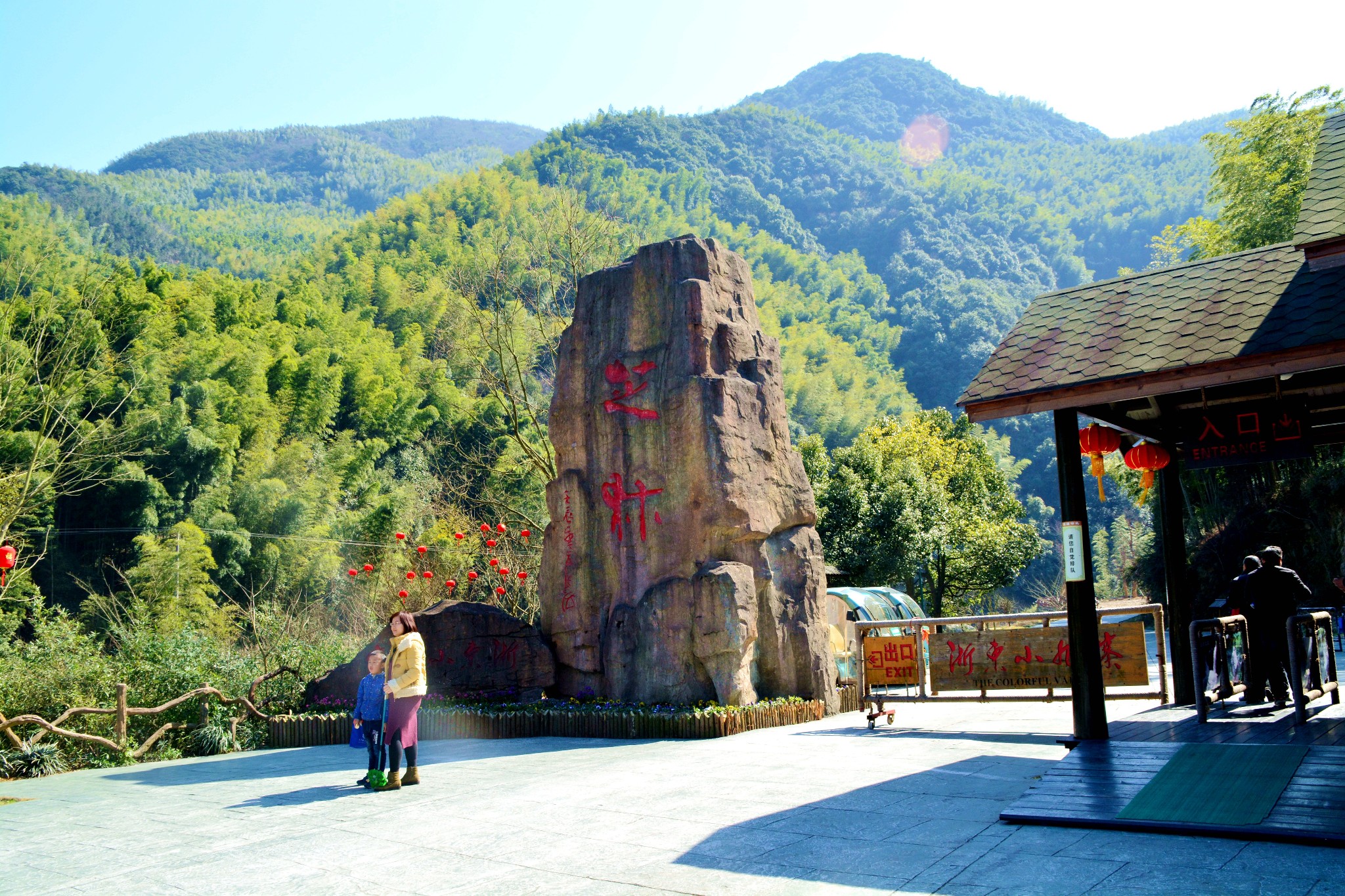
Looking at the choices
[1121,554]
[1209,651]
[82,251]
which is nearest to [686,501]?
[1209,651]

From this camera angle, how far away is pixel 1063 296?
8.03 metres

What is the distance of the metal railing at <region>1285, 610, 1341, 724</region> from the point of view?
20.9 feet

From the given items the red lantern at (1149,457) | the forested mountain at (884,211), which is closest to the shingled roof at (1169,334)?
the red lantern at (1149,457)

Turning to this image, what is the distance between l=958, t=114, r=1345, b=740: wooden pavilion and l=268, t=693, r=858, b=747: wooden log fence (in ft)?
11.9

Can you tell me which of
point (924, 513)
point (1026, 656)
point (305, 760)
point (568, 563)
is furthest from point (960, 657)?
point (924, 513)

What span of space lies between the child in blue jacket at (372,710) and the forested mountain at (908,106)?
515 ft

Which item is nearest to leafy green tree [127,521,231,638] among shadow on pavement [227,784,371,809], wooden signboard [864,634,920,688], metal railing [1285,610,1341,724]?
shadow on pavement [227,784,371,809]

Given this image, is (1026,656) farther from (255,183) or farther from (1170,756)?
(255,183)

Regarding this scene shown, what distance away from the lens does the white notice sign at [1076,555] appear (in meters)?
7.19

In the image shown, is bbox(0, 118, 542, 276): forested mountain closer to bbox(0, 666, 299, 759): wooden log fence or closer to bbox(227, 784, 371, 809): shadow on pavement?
bbox(0, 666, 299, 759): wooden log fence

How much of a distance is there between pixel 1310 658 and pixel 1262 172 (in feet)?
57.6

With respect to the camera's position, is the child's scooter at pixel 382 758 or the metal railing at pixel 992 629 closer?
the child's scooter at pixel 382 758

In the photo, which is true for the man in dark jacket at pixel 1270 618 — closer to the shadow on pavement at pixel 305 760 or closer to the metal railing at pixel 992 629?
the metal railing at pixel 992 629

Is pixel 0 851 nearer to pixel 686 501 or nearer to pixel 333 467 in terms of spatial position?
pixel 686 501
